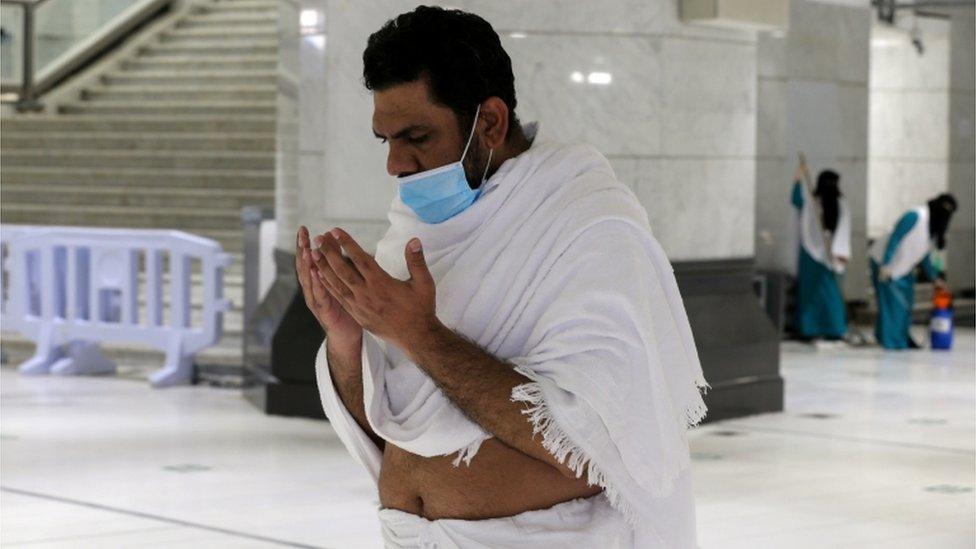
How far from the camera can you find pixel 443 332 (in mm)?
2324

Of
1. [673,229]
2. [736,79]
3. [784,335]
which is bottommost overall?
[784,335]

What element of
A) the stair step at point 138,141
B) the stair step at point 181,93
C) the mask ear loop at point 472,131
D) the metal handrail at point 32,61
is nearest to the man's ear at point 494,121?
the mask ear loop at point 472,131

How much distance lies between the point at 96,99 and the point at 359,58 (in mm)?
10491

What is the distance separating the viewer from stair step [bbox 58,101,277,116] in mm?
18172

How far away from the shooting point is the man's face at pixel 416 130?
2.44 metres

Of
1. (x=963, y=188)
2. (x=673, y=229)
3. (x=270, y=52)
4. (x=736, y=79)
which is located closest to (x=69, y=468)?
(x=673, y=229)

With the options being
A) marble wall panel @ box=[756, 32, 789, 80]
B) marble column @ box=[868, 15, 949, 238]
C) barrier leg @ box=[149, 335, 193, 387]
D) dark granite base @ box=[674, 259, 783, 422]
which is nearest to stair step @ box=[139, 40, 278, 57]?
marble wall panel @ box=[756, 32, 789, 80]

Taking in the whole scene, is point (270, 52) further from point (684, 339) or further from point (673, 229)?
point (684, 339)

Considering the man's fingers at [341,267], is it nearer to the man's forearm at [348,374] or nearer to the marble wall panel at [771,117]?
the man's forearm at [348,374]

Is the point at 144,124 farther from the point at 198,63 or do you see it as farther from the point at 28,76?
the point at 28,76

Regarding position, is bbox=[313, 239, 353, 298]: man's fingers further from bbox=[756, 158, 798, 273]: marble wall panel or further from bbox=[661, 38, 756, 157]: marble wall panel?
bbox=[756, 158, 798, 273]: marble wall panel

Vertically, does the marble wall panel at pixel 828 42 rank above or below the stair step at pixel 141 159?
above

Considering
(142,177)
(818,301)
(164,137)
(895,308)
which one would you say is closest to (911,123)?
(818,301)

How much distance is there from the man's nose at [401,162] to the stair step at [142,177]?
14175 mm
